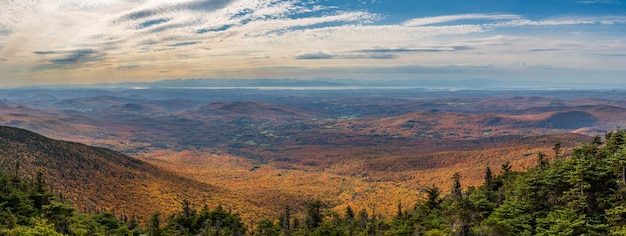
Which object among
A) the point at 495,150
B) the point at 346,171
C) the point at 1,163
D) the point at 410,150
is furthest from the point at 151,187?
the point at 410,150

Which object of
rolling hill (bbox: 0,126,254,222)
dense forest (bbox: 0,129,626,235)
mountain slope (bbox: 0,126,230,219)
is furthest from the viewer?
mountain slope (bbox: 0,126,230,219)

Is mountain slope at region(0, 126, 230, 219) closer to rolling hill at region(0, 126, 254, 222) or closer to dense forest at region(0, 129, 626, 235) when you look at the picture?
rolling hill at region(0, 126, 254, 222)

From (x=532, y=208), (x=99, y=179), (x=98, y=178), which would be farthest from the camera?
(x=98, y=178)

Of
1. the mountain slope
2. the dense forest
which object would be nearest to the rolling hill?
the mountain slope

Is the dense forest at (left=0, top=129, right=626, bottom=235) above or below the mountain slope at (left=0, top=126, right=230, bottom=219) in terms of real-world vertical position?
above

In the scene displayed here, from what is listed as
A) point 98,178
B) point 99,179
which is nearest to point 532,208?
point 99,179

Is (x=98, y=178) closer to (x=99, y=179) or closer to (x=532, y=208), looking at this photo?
(x=99, y=179)

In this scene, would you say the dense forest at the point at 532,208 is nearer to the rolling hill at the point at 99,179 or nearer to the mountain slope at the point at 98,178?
the mountain slope at the point at 98,178

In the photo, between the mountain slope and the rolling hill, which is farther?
the mountain slope

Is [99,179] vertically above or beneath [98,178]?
beneath
